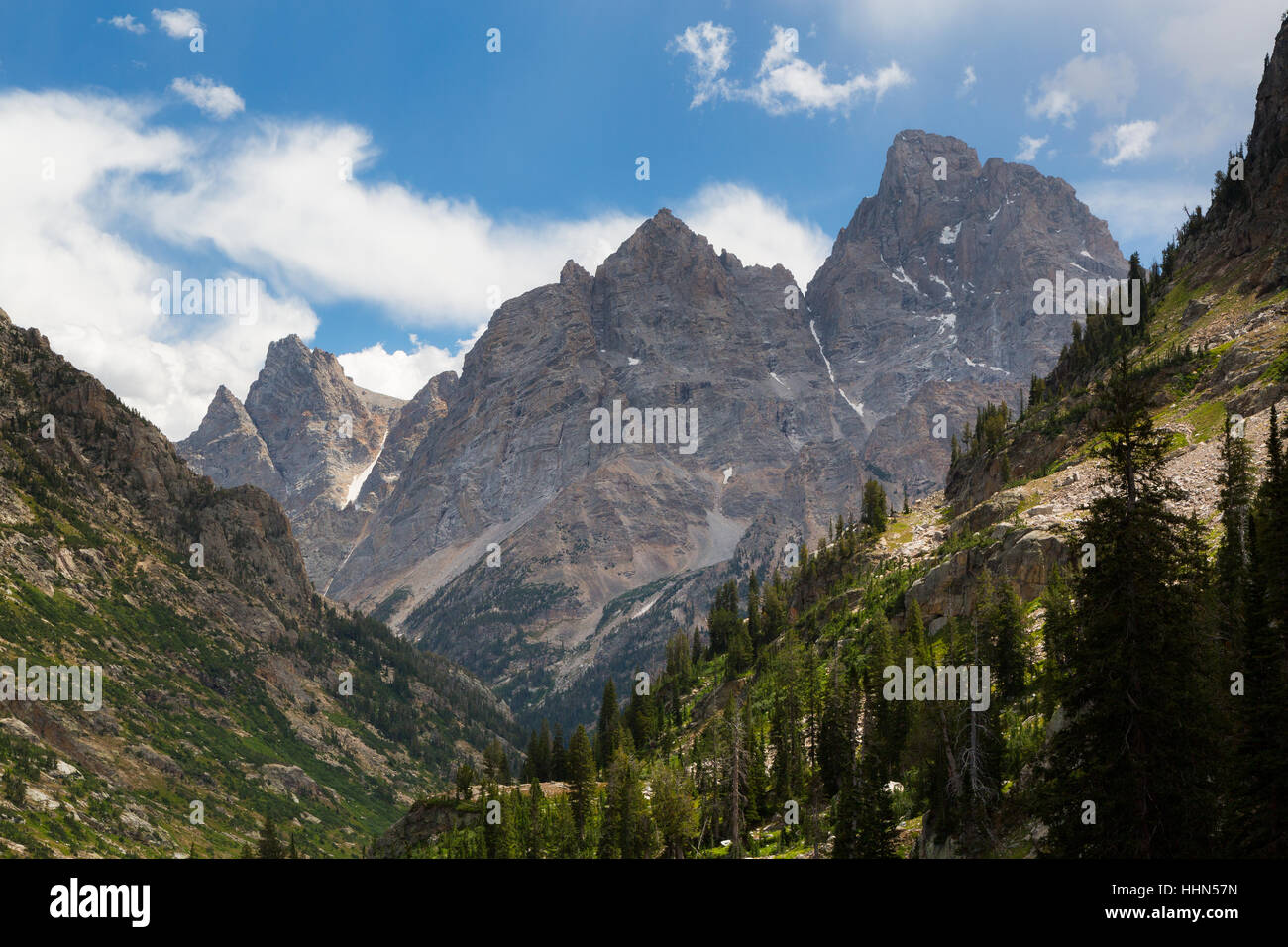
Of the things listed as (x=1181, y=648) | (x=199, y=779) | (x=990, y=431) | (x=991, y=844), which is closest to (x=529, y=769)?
(x=199, y=779)

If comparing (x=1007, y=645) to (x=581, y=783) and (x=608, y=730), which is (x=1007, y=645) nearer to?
(x=581, y=783)

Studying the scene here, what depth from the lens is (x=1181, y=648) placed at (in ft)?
105

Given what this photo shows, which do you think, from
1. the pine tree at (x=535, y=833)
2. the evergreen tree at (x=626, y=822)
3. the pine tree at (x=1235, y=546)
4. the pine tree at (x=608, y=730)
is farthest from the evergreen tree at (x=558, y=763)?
the pine tree at (x=1235, y=546)

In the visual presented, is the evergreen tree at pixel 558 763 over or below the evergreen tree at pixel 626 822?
below

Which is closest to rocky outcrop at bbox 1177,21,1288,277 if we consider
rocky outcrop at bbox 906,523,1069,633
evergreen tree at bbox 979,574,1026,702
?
rocky outcrop at bbox 906,523,1069,633

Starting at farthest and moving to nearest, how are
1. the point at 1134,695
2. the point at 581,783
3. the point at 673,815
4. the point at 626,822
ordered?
the point at 581,783
the point at 626,822
the point at 673,815
the point at 1134,695

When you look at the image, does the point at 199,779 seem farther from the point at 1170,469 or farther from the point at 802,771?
the point at 1170,469

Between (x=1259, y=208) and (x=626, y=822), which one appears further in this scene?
(x=1259, y=208)

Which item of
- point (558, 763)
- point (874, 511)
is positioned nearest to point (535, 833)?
point (558, 763)

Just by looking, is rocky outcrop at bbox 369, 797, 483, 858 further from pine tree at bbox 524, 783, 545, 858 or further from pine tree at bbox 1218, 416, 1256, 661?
pine tree at bbox 1218, 416, 1256, 661

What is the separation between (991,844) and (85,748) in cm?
16118

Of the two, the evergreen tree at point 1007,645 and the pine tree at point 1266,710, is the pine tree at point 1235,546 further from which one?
the evergreen tree at point 1007,645
